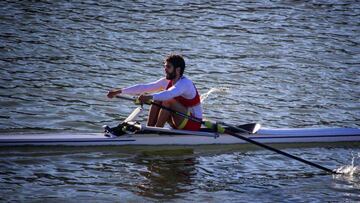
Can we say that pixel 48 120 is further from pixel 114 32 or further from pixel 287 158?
pixel 114 32

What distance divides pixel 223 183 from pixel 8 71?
7739 millimetres

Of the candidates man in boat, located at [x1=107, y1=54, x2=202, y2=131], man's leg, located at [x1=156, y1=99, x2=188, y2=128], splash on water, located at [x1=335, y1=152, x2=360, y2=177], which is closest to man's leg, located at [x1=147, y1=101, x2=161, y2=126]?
man in boat, located at [x1=107, y1=54, x2=202, y2=131]

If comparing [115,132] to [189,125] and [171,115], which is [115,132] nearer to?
[171,115]

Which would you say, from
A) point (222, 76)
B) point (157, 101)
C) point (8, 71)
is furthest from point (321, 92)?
point (8, 71)

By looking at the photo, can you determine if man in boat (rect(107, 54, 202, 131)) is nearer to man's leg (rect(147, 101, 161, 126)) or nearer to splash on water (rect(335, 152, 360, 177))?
man's leg (rect(147, 101, 161, 126))

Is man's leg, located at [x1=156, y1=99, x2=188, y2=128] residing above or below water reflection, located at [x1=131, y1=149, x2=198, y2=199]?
above

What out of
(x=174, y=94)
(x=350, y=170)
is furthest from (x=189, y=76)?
(x=350, y=170)

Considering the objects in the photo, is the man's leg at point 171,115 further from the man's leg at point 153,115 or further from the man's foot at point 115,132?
the man's foot at point 115,132

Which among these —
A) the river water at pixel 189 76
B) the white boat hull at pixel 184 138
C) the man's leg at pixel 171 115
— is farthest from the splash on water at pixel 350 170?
the man's leg at pixel 171 115

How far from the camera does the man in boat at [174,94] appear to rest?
13.4m

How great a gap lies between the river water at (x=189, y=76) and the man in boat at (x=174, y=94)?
613 mm

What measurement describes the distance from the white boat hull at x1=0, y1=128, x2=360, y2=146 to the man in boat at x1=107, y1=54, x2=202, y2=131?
0.27 m

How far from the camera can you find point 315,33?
74.6ft

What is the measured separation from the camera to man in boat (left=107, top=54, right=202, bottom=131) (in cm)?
1337
